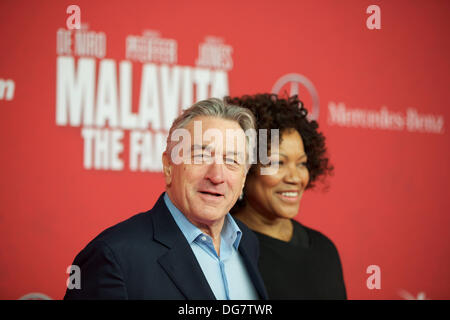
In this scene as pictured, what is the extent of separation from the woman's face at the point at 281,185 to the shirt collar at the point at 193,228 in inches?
18.8

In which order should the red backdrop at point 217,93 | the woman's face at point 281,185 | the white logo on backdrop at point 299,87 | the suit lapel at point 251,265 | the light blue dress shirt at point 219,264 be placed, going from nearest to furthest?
the light blue dress shirt at point 219,264, the suit lapel at point 251,265, the woman's face at point 281,185, the red backdrop at point 217,93, the white logo on backdrop at point 299,87

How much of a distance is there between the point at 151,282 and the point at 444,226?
338cm

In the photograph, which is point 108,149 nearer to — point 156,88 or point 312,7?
point 156,88

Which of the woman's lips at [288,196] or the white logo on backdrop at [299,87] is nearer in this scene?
the woman's lips at [288,196]

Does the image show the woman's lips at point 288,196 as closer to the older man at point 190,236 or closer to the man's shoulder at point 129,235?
the older man at point 190,236

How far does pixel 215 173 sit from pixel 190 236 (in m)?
0.20

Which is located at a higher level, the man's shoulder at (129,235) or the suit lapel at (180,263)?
the man's shoulder at (129,235)

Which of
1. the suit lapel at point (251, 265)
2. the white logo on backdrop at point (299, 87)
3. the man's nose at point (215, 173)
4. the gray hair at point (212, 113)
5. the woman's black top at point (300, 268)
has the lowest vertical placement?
the woman's black top at point (300, 268)

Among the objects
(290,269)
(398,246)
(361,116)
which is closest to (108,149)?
(290,269)

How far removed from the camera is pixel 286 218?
221cm

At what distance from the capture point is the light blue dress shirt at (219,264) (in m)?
1.47

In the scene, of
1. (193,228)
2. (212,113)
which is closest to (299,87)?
(212,113)

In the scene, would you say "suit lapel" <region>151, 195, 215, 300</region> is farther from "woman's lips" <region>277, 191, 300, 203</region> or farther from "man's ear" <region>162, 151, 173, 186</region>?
"woman's lips" <region>277, 191, 300, 203</region>

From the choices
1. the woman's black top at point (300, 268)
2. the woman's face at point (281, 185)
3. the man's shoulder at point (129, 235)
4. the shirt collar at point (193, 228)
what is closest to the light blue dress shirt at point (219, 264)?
the shirt collar at point (193, 228)
